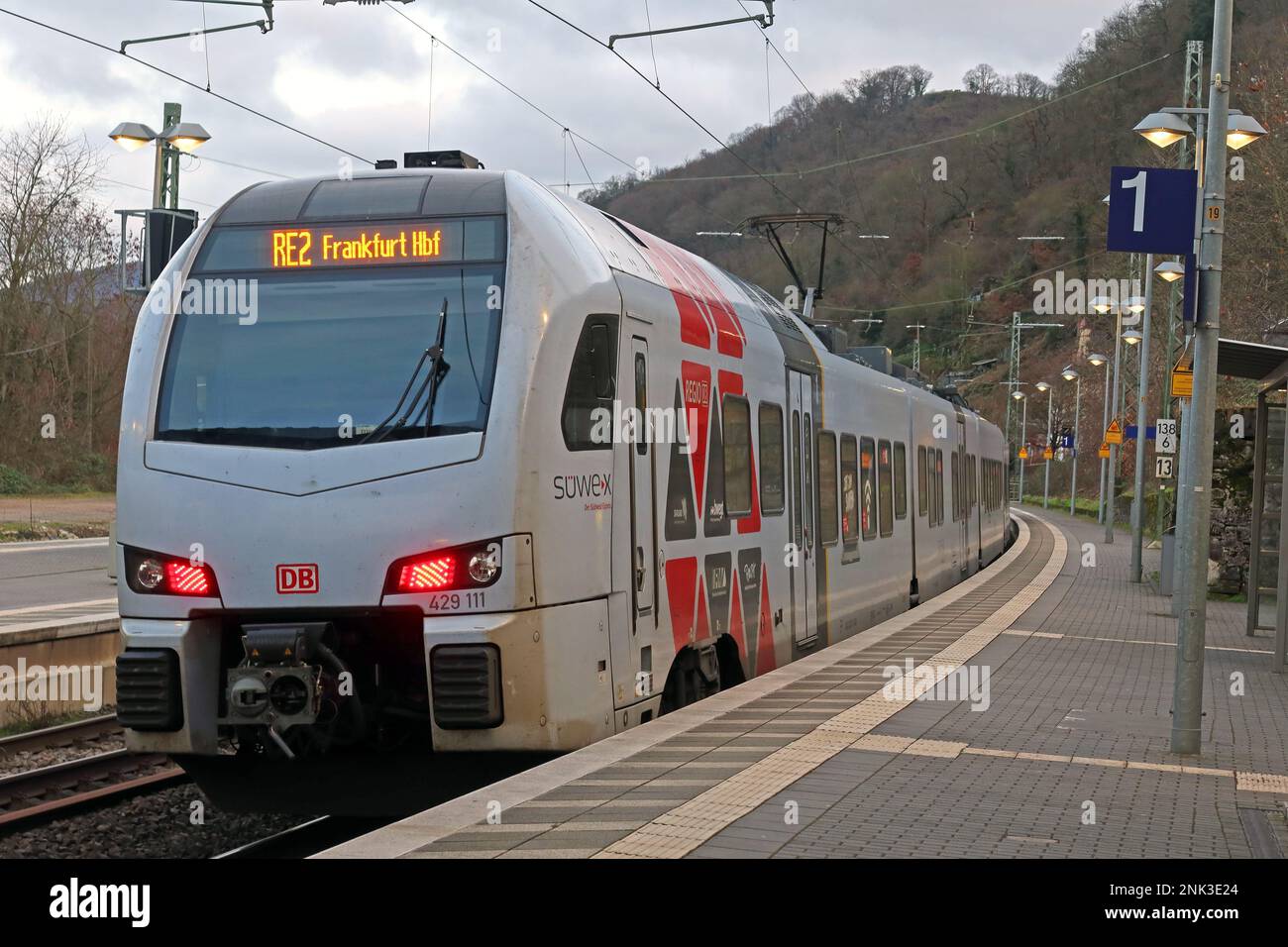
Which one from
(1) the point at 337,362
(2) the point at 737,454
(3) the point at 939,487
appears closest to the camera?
(1) the point at 337,362

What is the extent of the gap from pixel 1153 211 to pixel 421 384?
472 centimetres

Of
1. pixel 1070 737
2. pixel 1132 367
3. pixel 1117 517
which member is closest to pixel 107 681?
pixel 1070 737

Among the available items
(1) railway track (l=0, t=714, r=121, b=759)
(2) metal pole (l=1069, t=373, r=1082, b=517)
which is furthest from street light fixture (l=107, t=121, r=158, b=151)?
(2) metal pole (l=1069, t=373, r=1082, b=517)

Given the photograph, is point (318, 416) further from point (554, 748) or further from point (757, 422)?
point (757, 422)

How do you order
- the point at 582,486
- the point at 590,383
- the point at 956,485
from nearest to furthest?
1. the point at 582,486
2. the point at 590,383
3. the point at 956,485

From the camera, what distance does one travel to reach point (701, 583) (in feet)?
33.0

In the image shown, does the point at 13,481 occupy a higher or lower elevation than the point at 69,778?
higher

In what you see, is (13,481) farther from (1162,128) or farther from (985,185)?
Answer: (985,185)

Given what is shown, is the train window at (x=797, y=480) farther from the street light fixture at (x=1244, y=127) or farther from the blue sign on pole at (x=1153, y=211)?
the street light fixture at (x=1244, y=127)

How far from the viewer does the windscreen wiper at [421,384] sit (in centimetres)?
770

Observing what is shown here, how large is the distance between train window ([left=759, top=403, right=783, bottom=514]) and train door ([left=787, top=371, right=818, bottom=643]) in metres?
0.42

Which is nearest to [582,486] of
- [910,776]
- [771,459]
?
[910,776]
